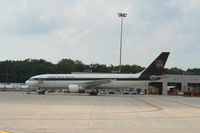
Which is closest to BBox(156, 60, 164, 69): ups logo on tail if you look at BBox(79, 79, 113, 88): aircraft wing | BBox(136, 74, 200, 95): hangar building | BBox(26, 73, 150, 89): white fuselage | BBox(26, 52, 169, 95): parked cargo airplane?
BBox(26, 52, 169, 95): parked cargo airplane

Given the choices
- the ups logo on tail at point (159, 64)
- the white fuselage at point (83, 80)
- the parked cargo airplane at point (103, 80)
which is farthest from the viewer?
the ups logo on tail at point (159, 64)

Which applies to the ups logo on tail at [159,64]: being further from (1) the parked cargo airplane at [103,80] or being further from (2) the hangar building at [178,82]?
(2) the hangar building at [178,82]

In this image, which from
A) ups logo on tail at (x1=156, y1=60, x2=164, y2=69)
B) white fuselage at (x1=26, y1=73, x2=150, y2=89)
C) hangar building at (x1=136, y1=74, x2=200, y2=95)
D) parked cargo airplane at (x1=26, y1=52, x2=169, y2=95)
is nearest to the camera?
parked cargo airplane at (x1=26, y1=52, x2=169, y2=95)

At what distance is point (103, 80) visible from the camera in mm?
52719

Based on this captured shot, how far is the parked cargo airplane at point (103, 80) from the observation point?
53312 mm

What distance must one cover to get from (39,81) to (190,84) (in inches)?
1942

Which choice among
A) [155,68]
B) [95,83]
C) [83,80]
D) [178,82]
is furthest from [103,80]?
[178,82]

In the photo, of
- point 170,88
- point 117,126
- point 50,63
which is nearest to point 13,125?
point 117,126

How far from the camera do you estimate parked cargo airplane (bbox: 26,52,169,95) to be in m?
53.3

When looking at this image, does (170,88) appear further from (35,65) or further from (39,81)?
(35,65)

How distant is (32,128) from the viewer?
37.7ft

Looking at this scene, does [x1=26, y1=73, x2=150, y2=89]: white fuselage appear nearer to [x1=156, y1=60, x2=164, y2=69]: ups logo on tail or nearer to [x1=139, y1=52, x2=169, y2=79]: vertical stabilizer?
[x1=139, y1=52, x2=169, y2=79]: vertical stabilizer

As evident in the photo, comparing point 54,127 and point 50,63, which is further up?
point 50,63

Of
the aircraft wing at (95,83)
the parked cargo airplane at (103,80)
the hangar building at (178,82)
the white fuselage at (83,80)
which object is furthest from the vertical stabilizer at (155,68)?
the hangar building at (178,82)
